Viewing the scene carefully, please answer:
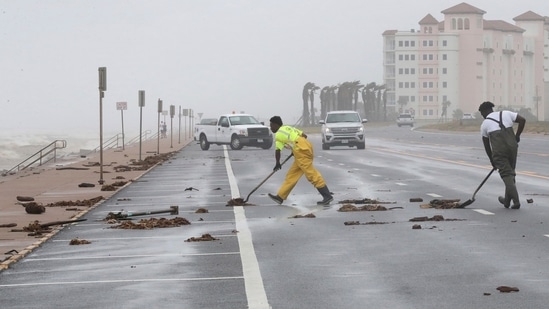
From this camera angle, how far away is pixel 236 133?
6588cm

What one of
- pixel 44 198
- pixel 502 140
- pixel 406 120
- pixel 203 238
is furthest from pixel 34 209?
pixel 406 120

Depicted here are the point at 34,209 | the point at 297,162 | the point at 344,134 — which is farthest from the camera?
the point at 344,134

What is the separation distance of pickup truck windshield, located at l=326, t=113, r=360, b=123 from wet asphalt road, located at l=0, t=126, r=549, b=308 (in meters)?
38.9

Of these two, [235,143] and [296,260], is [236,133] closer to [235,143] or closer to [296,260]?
[235,143]

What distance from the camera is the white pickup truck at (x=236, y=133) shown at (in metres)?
65.5

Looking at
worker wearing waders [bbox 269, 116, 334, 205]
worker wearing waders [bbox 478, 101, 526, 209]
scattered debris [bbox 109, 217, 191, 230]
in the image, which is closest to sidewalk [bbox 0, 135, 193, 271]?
scattered debris [bbox 109, 217, 191, 230]

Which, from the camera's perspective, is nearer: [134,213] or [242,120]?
[134,213]

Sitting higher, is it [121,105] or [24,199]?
[121,105]

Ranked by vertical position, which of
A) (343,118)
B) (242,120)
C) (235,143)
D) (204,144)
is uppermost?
(343,118)

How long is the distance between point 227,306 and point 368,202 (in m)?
12.6

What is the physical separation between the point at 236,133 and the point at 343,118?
6.18 metres

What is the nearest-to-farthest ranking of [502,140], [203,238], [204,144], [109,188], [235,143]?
[203,238] < [502,140] < [109,188] < [235,143] < [204,144]

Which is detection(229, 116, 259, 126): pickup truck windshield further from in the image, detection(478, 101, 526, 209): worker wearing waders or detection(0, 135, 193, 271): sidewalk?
detection(478, 101, 526, 209): worker wearing waders

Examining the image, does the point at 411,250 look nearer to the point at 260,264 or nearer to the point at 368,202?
the point at 260,264
